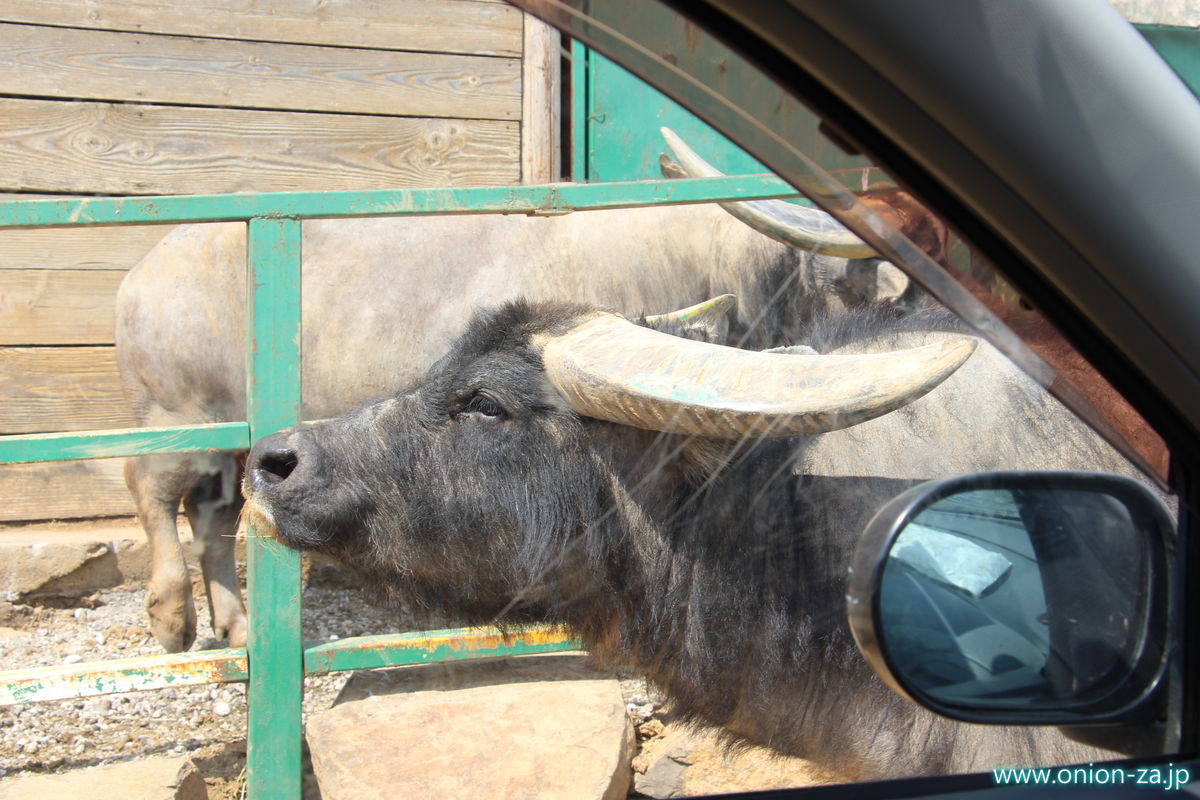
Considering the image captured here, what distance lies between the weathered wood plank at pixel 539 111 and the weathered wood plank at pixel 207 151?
12cm

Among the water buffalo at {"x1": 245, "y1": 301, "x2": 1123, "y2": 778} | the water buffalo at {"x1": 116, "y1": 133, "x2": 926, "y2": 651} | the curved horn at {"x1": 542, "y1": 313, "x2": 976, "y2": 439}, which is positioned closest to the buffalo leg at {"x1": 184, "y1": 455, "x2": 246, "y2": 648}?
the water buffalo at {"x1": 116, "y1": 133, "x2": 926, "y2": 651}

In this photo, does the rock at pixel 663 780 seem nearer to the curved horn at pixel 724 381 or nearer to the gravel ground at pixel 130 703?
the gravel ground at pixel 130 703

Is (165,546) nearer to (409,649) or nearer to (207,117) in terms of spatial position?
(409,649)

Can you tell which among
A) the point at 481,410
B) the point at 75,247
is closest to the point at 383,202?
the point at 481,410

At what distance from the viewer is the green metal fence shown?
2.96 meters

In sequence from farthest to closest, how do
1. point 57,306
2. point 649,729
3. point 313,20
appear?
1. point 57,306
2. point 313,20
3. point 649,729

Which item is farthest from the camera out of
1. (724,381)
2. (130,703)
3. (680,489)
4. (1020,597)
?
(130,703)

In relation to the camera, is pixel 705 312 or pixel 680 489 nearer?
pixel 680 489

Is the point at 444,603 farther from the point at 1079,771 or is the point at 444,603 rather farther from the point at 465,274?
the point at 465,274

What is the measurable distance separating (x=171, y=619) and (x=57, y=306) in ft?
6.91

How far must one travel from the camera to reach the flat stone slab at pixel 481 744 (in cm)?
297

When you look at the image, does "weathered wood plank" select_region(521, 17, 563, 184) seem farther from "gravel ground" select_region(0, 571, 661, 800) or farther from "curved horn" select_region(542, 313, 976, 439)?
"gravel ground" select_region(0, 571, 661, 800)

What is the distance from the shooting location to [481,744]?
3146mm

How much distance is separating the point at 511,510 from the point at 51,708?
2.81 meters
